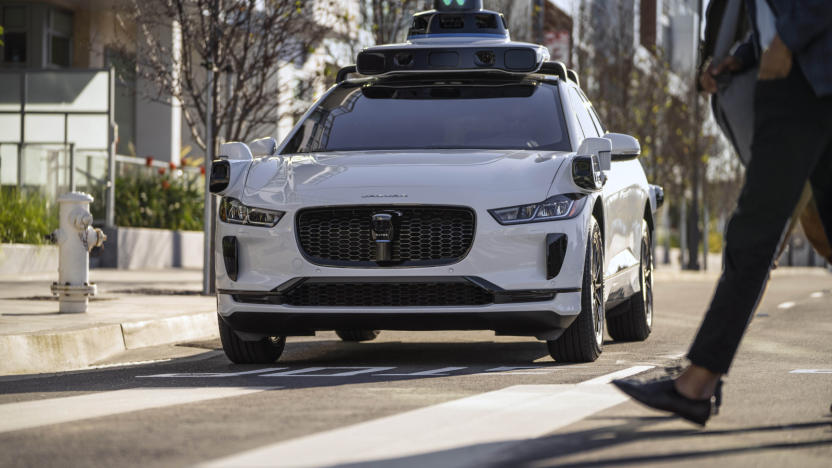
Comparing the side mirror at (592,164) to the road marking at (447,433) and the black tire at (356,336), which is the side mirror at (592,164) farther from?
the black tire at (356,336)

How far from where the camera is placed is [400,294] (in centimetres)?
764

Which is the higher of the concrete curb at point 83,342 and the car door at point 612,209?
the car door at point 612,209

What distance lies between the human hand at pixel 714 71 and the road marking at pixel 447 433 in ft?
4.07

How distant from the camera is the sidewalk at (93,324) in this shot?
8.74 metres

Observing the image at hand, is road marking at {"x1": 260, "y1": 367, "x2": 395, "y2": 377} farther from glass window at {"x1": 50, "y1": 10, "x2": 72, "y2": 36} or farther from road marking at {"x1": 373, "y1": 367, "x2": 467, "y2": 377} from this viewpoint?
glass window at {"x1": 50, "y1": 10, "x2": 72, "y2": 36}

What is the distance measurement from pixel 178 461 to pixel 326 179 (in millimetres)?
3729

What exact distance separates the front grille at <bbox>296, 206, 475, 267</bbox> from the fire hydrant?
406 cm

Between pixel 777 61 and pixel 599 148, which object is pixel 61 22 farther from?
pixel 777 61

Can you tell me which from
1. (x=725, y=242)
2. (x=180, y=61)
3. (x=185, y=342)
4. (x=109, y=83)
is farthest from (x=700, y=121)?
(x=725, y=242)

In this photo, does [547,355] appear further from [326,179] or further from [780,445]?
[780,445]

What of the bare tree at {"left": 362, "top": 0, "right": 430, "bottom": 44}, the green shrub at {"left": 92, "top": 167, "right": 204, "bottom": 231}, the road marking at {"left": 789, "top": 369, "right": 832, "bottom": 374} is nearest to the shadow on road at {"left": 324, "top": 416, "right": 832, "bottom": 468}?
the road marking at {"left": 789, "top": 369, "right": 832, "bottom": 374}

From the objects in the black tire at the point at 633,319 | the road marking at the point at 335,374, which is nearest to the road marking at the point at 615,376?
the road marking at the point at 335,374

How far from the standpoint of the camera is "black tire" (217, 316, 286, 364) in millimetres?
8195

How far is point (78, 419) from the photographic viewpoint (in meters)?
5.30
